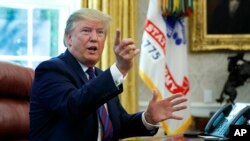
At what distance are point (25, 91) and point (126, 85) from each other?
1.47 m

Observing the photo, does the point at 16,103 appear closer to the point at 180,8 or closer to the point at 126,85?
the point at 126,85

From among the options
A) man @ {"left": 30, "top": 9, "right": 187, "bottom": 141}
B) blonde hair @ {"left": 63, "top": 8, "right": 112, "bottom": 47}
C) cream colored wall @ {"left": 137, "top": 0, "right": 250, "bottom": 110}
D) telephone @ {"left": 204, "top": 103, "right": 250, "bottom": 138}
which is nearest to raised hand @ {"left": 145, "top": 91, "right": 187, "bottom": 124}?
man @ {"left": 30, "top": 9, "right": 187, "bottom": 141}

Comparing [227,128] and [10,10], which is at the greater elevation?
[10,10]

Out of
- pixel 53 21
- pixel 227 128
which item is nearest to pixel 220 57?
pixel 53 21

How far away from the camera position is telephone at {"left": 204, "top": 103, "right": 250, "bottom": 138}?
1.69m

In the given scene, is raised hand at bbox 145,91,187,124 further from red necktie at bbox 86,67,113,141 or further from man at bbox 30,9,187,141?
red necktie at bbox 86,67,113,141

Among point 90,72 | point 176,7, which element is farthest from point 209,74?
point 90,72

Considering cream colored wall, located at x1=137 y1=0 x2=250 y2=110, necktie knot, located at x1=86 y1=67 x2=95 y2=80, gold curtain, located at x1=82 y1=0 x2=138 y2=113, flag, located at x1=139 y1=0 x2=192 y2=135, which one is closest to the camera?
necktie knot, located at x1=86 y1=67 x2=95 y2=80

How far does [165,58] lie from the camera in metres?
3.96

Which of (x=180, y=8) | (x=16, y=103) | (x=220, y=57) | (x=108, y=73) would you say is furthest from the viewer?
(x=220, y=57)

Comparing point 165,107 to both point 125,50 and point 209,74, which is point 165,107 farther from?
point 209,74

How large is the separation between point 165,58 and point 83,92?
2.41 m

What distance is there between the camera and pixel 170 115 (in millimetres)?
1828

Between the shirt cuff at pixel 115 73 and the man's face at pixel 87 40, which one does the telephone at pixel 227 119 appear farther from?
the man's face at pixel 87 40
